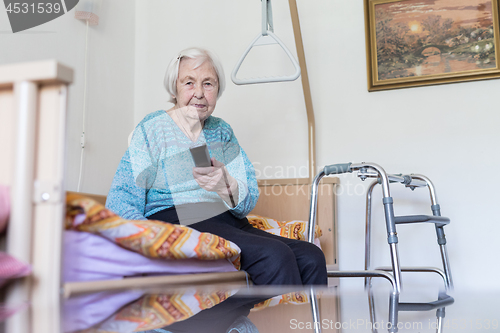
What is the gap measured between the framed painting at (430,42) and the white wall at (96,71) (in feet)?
3.89

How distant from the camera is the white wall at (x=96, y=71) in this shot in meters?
1.60

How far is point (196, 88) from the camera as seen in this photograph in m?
1.41

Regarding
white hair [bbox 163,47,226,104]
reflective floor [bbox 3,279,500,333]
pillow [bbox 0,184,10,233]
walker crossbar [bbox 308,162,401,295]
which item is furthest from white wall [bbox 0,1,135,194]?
reflective floor [bbox 3,279,500,333]

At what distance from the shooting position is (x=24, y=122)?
57 cm

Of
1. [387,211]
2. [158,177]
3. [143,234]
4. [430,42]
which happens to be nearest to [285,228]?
[387,211]

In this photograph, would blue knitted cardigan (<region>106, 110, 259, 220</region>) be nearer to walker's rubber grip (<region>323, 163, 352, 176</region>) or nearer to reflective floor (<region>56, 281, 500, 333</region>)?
walker's rubber grip (<region>323, 163, 352, 176</region>)

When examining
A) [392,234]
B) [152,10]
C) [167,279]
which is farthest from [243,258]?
[152,10]

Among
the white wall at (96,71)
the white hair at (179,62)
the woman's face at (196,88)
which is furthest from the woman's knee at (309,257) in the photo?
the white wall at (96,71)

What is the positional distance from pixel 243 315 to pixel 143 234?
11.2 inches

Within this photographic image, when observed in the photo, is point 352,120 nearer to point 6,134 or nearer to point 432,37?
point 432,37

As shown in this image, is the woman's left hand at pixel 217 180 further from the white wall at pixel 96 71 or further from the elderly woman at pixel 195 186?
the white wall at pixel 96 71

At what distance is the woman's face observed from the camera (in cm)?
140

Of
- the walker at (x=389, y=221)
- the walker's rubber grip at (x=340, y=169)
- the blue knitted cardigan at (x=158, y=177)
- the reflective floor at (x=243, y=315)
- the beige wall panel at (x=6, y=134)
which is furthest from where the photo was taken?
the walker's rubber grip at (x=340, y=169)

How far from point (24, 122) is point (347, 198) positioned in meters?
1.59
